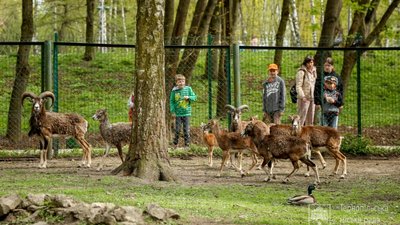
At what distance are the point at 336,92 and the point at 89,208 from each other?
10.0 metres

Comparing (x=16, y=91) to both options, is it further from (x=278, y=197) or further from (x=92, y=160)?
(x=278, y=197)

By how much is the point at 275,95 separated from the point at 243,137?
212cm

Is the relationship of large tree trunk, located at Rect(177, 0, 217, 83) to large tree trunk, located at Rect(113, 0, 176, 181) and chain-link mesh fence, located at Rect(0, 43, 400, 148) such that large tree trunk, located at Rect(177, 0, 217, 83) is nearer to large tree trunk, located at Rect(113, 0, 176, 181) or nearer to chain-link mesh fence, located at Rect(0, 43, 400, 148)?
chain-link mesh fence, located at Rect(0, 43, 400, 148)

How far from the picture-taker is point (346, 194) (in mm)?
13766

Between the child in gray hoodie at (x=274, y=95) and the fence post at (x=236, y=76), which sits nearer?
the child in gray hoodie at (x=274, y=95)

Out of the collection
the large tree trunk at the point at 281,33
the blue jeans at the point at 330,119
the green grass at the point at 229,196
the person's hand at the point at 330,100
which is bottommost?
the green grass at the point at 229,196

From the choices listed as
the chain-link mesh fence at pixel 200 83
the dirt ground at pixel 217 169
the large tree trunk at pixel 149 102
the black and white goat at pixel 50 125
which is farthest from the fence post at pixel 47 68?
the large tree trunk at pixel 149 102

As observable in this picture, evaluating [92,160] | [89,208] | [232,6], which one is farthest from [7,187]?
[232,6]

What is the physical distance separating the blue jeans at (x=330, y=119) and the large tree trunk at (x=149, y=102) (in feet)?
18.3

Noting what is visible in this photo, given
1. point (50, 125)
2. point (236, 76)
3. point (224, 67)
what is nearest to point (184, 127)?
point (236, 76)

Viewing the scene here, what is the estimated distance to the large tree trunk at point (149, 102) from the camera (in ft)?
48.3

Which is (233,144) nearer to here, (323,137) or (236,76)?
(323,137)

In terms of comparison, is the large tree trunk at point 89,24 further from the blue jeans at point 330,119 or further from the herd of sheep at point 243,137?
the blue jeans at point 330,119

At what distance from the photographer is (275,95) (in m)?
18.5
